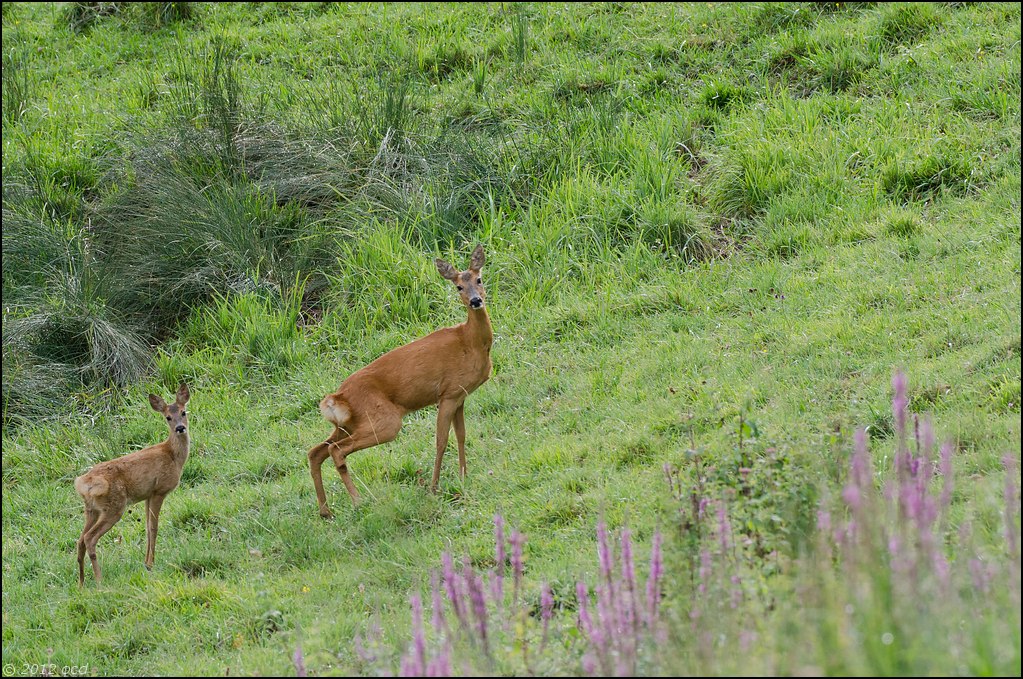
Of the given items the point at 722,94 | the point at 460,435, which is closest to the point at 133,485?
the point at 460,435

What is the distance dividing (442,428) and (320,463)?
82cm

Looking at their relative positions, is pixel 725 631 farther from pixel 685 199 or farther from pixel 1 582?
pixel 685 199

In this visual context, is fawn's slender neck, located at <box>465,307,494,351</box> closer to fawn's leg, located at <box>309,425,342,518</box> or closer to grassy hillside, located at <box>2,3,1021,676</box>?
grassy hillside, located at <box>2,3,1021,676</box>

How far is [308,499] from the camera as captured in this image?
25.7 ft

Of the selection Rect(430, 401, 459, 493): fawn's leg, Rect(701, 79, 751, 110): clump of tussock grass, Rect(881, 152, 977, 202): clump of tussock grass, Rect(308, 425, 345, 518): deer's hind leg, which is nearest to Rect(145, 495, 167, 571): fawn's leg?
Rect(308, 425, 345, 518): deer's hind leg

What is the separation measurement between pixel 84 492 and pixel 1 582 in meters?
0.75

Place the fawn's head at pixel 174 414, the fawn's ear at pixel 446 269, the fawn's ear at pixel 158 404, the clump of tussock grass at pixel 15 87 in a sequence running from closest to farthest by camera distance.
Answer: the fawn's head at pixel 174 414 → the fawn's ear at pixel 158 404 → the fawn's ear at pixel 446 269 → the clump of tussock grass at pixel 15 87

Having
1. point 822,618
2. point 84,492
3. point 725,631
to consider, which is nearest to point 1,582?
point 84,492

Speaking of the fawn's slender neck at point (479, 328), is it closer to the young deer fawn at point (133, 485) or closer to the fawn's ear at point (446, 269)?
the fawn's ear at point (446, 269)

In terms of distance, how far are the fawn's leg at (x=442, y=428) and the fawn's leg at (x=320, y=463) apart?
670mm

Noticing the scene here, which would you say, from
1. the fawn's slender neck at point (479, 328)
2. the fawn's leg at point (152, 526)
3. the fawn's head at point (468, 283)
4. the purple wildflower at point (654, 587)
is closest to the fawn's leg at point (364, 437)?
the fawn's slender neck at point (479, 328)

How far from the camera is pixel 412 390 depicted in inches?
305

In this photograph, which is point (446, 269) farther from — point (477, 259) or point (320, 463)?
point (320, 463)

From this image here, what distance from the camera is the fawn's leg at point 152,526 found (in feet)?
23.8
